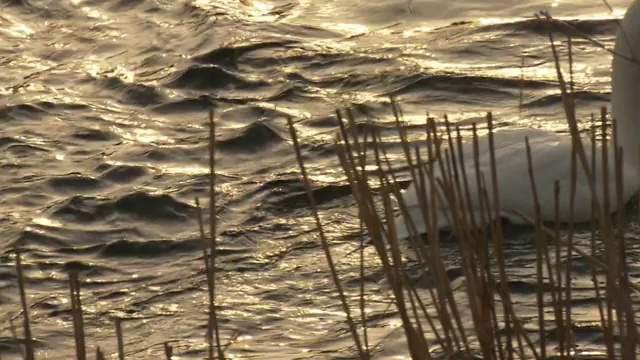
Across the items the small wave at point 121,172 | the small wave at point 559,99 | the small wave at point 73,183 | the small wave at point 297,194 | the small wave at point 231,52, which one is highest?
the small wave at point 231,52

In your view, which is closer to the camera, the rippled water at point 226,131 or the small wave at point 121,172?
the rippled water at point 226,131

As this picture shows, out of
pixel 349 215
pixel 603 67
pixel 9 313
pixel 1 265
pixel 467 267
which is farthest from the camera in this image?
pixel 603 67

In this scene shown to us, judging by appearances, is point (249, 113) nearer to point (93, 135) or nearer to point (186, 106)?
point (186, 106)

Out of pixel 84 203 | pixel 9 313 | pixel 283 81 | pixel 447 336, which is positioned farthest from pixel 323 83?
pixel 447 336

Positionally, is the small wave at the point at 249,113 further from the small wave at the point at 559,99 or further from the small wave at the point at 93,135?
the small wave at the point at 559,99

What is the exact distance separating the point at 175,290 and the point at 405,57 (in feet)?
11.4

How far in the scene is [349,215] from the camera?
6.93 meters

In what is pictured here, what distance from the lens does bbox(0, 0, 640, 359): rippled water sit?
19.3 ft

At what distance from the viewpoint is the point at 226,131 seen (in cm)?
823

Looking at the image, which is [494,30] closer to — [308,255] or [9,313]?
[308,255]

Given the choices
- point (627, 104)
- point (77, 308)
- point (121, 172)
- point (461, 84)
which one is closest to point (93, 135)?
point (121, 172)

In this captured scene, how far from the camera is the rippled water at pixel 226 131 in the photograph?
5887 mm

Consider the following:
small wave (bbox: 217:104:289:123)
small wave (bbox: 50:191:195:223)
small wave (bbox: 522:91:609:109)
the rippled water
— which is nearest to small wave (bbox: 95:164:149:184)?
the rippled water

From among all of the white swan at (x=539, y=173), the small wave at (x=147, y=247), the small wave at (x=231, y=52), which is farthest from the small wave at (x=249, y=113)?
the white swan at (x=539, y=173)
